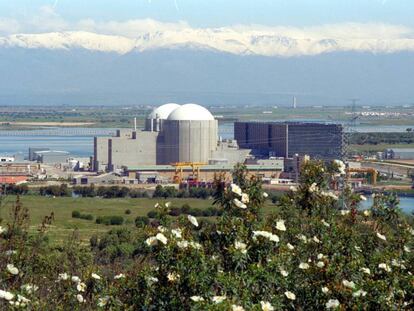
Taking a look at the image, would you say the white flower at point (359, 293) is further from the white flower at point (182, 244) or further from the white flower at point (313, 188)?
the white flower at point (313, 188)

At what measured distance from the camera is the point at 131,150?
48.7 metres

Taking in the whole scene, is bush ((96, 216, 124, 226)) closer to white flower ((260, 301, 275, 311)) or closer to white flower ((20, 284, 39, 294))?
white flower ((20, 284, 39, 294))

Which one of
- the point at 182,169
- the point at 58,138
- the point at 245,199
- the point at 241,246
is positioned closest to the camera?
the point at 241,246

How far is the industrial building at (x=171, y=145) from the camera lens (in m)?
48.1

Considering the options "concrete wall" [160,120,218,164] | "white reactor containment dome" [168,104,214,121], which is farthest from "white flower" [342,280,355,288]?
"white reactor containment dome" [168,104,214,121]

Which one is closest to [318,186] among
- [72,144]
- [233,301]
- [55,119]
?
[233,301]

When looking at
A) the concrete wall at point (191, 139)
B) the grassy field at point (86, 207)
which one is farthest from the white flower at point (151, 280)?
the concrete wall at point (191, 139)

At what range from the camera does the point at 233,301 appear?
15.3ft

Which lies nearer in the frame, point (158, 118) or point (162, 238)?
point (162, 238)

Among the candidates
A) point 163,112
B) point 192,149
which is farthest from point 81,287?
point 163,112

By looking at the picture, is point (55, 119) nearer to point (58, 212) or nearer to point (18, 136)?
point (18, 136)

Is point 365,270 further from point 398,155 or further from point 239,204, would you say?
point 398,155

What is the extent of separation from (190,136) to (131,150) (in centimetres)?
267

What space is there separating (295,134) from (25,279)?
45.8 m
